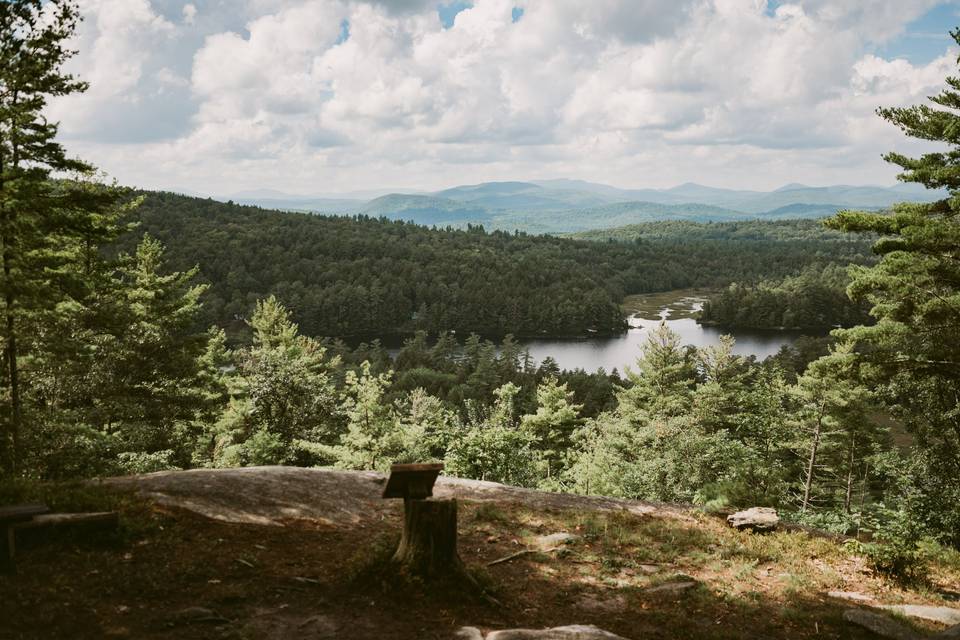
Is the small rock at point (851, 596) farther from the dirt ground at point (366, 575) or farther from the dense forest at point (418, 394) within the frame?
the dense forest at point (418, 394)

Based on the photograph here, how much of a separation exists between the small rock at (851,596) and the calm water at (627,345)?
97538mm

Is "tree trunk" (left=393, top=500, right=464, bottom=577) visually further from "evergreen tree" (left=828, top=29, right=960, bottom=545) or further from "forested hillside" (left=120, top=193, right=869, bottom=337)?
"forested hillside" (left=120, top=193, right=869, bottom=337)

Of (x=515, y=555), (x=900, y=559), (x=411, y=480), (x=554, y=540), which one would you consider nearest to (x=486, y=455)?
(x=554, y=540)

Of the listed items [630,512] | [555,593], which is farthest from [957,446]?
[555,593]

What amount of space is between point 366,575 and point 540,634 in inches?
84.4

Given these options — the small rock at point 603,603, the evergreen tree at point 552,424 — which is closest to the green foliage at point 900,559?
the small rock at point 603,603

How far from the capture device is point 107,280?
1872cm

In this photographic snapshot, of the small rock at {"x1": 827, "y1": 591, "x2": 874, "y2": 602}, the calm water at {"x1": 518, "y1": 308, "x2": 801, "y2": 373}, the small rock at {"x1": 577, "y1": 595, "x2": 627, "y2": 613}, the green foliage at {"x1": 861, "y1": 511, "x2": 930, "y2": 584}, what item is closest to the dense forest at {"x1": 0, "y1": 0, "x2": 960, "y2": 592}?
the green foliage at {"x1": 861, "y1": 511, "x2": 930, "y2": 584}

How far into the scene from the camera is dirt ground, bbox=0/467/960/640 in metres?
5.45

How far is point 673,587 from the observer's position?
24.6ft

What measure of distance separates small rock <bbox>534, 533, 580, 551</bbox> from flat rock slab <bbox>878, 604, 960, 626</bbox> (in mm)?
4223

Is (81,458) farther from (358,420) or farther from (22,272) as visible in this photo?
(358,420)

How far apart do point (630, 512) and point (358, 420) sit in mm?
14718

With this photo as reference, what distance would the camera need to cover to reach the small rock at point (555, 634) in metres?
5.33
